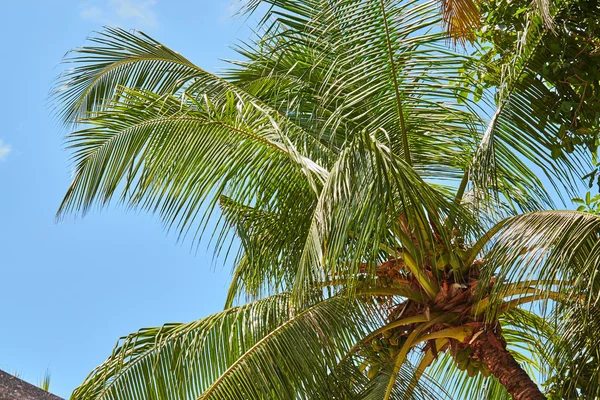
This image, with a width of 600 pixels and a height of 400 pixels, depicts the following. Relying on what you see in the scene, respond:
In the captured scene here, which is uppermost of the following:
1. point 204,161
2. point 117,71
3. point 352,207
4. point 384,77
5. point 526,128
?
point 117,71

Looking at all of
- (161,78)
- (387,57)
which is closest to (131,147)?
(161,78)

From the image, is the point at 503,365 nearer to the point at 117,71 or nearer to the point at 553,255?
the point at 553,255

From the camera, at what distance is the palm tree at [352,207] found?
15.2 ft

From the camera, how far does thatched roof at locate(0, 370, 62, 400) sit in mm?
3002

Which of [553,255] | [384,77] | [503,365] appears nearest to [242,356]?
[503,365]

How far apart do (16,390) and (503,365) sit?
340 cm

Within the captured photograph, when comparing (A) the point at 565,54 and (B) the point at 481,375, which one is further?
(B) the point at 481,375

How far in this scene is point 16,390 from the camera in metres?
3.02

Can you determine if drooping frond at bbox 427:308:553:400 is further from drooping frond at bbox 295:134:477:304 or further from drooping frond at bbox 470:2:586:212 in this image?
drooping frond at bbox 295:134:477:304

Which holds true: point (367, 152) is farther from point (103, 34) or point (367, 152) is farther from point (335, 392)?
point (103, 34)

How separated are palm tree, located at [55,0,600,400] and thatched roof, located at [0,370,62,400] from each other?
1754mm

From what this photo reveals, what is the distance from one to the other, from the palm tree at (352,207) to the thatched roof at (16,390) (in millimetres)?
1754

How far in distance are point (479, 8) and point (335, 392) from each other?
8.74ft

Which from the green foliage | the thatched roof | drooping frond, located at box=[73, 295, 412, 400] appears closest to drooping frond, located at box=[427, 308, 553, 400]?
drooping frond, located at box=[73, 295, 412, 400]
